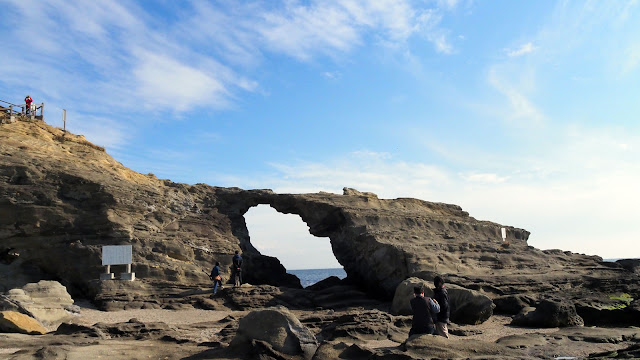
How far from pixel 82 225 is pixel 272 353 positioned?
44.9 ft

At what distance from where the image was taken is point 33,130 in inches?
936

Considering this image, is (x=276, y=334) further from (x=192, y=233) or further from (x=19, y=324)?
(x=192, y=233)

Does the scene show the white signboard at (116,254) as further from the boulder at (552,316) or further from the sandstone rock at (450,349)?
the boulder at (552,316)

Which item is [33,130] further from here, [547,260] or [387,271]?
[547,260]

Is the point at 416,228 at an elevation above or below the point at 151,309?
above

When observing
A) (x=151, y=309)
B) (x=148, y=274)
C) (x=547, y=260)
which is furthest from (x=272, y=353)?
(x=547, y=260)

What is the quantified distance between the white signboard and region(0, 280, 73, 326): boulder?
114 inches

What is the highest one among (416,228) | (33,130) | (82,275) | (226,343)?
(33,130)

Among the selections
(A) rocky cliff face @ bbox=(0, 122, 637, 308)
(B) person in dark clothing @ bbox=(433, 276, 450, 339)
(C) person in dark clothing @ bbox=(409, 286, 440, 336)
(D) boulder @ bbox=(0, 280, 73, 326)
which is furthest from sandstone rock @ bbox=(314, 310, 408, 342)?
(D) boulder @ bbox=(0, 280, 73, 326)

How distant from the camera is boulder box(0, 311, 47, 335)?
39.1ft

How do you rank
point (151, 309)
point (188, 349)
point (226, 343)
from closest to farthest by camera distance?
point (188, 349) < point (226, 343) < point (151, 309)

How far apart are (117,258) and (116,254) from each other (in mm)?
152

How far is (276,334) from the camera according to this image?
10.2 metres

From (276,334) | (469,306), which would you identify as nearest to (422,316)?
(276,334)
